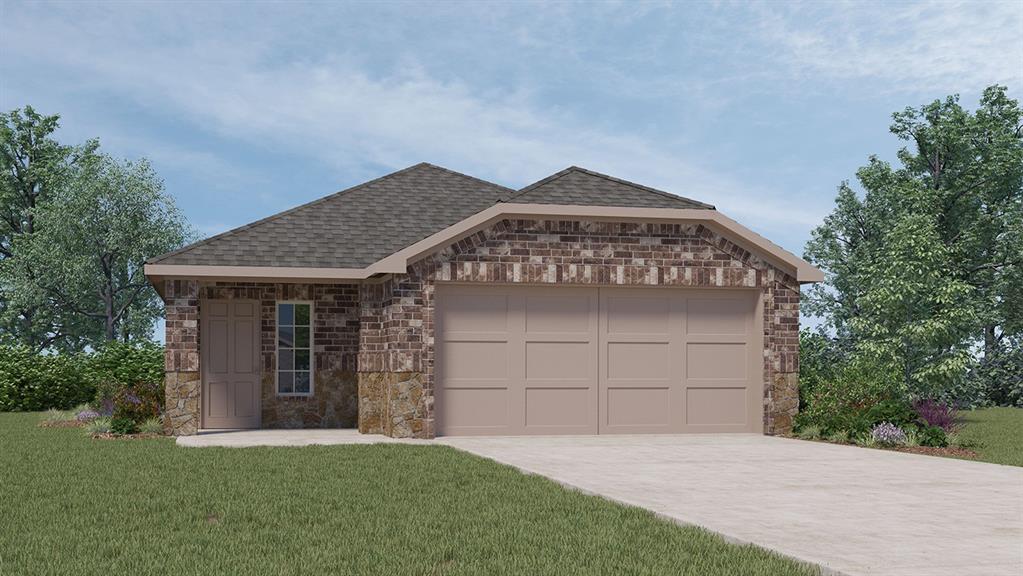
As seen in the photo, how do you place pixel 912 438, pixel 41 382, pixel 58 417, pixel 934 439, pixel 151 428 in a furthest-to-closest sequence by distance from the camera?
pixel 41 382 → pixel 58 417 → pixel 151 428 → pixel 934 439 → pixel 912 438

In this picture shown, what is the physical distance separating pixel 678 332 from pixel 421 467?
299 inches

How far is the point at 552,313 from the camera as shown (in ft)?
62.4

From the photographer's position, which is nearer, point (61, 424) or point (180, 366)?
point (180, 366)

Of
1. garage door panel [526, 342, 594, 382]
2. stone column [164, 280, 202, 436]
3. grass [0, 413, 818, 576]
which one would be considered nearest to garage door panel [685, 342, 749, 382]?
garage door panel [526, 342, 594, 382]

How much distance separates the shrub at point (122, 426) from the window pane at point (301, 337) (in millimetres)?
3356

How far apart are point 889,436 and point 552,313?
19.7 ft

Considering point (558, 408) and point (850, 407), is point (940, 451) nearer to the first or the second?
point (850, 407)

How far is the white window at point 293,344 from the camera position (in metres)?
21.0

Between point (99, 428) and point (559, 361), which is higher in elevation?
point (559, 361)

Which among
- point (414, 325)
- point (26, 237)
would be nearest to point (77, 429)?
point (414, 325)

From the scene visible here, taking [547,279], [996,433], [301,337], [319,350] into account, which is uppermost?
[547,279]

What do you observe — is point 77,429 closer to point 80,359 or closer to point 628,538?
point 80,359

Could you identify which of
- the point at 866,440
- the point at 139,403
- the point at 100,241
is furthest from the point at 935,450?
the point at 100,241

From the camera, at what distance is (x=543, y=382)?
748 inches
